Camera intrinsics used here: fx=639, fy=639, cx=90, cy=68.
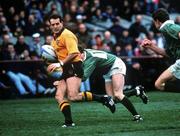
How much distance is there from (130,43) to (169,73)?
10831mm

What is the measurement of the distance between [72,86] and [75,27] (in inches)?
407

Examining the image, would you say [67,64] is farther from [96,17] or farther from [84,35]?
[96,17]

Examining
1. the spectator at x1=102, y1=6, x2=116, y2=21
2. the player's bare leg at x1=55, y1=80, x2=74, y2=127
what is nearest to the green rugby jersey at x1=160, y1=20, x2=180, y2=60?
the player's bare leg at x1=55, y1=80, x2=74, y2=127

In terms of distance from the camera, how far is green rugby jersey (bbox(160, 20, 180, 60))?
35.6ft

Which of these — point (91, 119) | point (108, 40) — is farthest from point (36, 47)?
point (91, 119)

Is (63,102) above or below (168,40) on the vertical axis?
below

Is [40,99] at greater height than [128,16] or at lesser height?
lesser

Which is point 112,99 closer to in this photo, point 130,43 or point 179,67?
point 179,67

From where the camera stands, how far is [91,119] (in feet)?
40.8

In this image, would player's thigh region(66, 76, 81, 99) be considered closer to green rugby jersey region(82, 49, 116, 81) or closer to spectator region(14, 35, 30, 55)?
green rugby jersey region(82, 49, 116, 81)

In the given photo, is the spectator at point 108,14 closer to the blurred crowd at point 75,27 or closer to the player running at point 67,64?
the blurred crowd at point 75,27

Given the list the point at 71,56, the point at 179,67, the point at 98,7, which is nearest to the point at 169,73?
the point at 179,67

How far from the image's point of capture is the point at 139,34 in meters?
22.8

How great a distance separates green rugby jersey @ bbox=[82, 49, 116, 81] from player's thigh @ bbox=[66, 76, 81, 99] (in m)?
0.52
